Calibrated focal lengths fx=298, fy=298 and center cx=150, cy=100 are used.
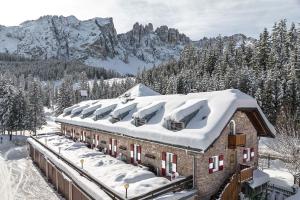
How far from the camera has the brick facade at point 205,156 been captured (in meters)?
19.2

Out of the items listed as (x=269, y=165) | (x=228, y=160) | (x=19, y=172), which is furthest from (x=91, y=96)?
(x=228, y=160)

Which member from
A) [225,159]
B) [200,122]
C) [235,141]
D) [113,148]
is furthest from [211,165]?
[113,148]

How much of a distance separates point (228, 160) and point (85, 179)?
407 inches

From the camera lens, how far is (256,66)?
8112 cm

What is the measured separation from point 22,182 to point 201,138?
80.0 feet

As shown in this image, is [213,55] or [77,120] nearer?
[77,120]

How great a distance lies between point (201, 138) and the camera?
1764 cm

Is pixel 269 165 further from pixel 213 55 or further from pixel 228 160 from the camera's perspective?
pixel 213 55

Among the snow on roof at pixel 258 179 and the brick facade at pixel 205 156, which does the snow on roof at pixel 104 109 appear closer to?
the brick facade at pixel 205 156

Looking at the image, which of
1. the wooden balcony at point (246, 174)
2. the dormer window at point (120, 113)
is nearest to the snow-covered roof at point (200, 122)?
the dormer window at point (120, 113)

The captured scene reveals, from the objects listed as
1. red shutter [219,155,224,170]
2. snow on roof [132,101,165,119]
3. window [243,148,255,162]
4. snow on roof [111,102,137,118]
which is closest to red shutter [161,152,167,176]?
red shutter [219,155,224,170]

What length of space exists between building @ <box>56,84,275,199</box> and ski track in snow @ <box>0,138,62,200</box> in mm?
8804

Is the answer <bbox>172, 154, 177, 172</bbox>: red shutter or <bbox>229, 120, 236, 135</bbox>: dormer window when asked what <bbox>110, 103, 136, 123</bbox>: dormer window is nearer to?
<bbox>172, 154, 177, 172</bbox>: red shutter

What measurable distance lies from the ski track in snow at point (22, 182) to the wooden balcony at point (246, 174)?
53.2 feet
